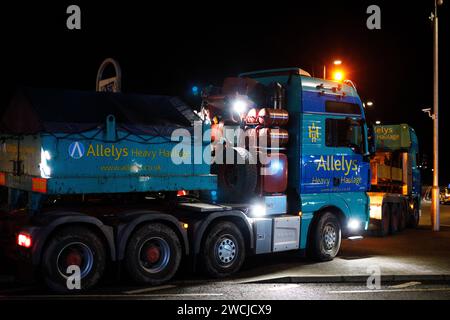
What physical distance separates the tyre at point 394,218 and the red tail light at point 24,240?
1177 centimetres

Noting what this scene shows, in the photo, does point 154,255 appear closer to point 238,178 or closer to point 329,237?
point 238,178

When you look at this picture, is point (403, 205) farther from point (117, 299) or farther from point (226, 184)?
point (117, 299)

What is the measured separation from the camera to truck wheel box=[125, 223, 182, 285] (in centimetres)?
858

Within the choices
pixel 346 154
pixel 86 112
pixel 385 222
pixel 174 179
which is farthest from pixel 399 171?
pixel 86 112

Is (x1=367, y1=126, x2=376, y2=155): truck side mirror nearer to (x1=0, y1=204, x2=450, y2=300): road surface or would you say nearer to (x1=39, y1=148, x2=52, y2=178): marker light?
(x1=0, y1=204, x2=450, y2=300): road surface

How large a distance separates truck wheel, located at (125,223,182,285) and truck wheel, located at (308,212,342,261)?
322 centimetres

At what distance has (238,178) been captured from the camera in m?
10.4

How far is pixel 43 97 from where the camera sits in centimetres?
858

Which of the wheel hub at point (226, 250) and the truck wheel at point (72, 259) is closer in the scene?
the truck wheel at point (72, 259)

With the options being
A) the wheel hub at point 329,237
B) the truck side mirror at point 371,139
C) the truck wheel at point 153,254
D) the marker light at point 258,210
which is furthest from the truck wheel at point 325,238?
the truck wheel at point 153,254

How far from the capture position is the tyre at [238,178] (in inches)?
406

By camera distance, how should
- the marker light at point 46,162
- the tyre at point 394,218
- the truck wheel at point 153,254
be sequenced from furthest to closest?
the tyre at point 394,218, the truck wheel at point 153,254, the marker light at point 46,162

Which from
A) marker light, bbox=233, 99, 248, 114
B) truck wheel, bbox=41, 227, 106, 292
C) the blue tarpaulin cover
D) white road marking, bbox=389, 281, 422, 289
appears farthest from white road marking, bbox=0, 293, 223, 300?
marker light, bbox=233, 99, 248, 114

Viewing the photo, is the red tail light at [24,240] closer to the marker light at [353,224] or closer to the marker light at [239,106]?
the marker light at [239,106]
